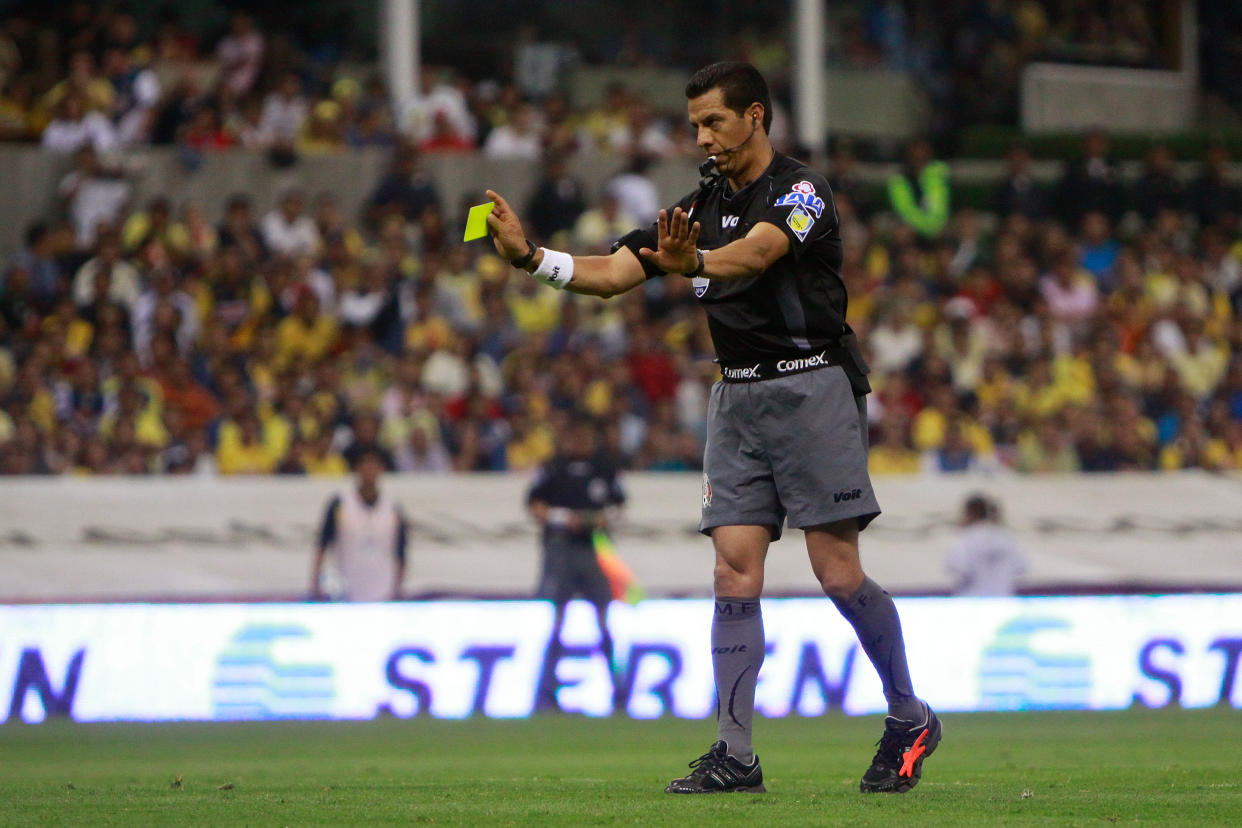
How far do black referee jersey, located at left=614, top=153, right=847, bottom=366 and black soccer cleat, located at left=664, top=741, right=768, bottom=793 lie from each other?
127cm

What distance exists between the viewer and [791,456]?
6297 mm

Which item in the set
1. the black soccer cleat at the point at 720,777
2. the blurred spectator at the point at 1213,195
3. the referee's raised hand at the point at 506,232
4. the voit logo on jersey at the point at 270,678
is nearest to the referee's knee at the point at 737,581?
the black soccer cleat at the point at 720,777

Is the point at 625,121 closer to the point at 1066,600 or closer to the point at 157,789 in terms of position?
the point at 1066,600

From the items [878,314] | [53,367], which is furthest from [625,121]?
[53,367]

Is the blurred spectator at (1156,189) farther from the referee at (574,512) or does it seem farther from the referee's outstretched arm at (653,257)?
Result: the referee's outstretched arm at (653,257)

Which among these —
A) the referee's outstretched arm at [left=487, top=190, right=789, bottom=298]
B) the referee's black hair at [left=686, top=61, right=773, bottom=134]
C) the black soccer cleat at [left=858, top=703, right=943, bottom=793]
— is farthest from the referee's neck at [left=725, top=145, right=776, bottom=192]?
the black soccer cleat at [left=858, top=703, right=943, bottom=793]

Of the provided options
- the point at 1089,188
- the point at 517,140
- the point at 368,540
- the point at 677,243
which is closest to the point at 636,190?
the point at 517,140

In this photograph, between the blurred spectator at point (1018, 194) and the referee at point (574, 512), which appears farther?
the blurred spectator at point (1018, 194)

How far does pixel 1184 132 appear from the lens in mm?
24984

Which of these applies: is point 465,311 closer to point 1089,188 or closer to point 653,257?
point 1089,188

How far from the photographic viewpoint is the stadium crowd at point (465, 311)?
1631 cm

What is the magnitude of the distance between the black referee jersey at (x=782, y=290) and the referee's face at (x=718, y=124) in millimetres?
172

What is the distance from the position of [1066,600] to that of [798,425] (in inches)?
315

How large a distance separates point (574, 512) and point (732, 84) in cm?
839
